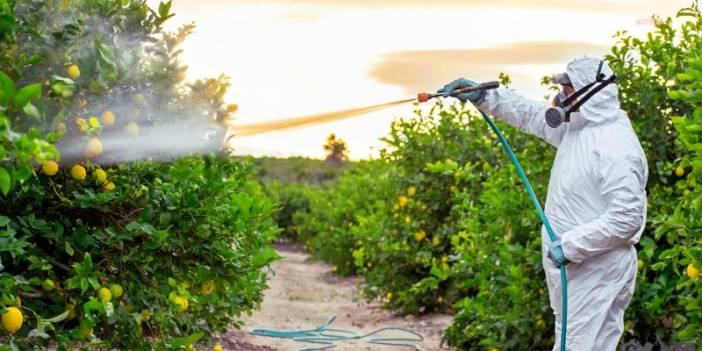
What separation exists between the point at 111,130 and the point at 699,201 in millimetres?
2496

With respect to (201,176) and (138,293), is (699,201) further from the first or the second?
(138,293)

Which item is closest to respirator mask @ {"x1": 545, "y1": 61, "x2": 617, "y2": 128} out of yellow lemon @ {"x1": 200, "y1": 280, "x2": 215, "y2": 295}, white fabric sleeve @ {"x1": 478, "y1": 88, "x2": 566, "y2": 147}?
white fabric sleeve @ {"x1": 478, "y1": 88, "x2": 566, "y2": 147}

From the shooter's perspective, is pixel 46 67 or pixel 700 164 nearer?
pixel 46 67

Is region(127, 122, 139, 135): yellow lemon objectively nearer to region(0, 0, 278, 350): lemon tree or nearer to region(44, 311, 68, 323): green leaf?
region(0, 0, 278, 350): lemon tree

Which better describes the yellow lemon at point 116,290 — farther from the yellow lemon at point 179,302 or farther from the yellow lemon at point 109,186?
the yellow lemon at point 109,186

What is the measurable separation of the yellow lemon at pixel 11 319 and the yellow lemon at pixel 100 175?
0.72 metres

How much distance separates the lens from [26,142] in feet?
7.88

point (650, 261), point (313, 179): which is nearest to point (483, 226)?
point (650, 261)

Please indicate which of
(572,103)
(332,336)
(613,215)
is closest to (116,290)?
(613,215)

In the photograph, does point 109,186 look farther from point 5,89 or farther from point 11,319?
point 5,89

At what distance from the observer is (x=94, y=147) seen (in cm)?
321

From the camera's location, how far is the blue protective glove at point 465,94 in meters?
4.74

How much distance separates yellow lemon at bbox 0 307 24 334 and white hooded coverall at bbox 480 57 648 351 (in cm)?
250

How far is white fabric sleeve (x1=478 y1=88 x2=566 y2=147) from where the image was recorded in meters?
4.86
